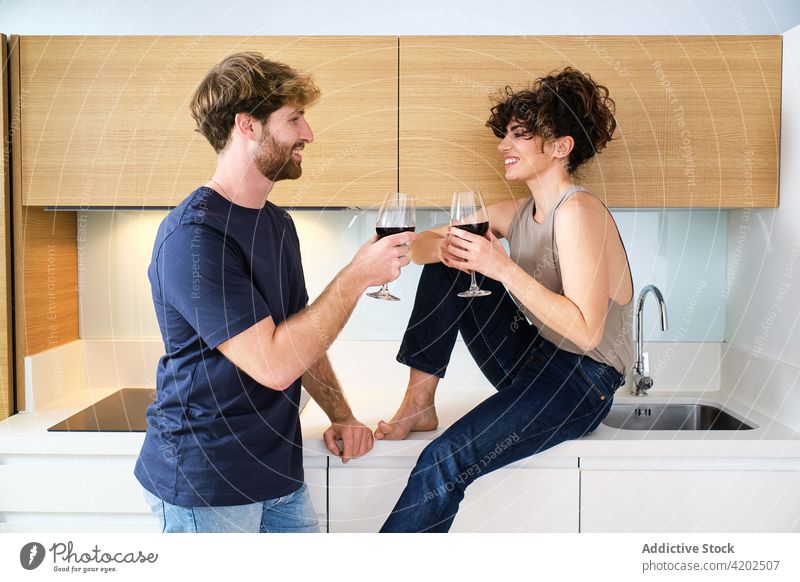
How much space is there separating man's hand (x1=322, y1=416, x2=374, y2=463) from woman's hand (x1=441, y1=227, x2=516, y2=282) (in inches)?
14.7

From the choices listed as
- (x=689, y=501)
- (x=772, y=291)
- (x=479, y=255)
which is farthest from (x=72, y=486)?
(x=772, y=291)

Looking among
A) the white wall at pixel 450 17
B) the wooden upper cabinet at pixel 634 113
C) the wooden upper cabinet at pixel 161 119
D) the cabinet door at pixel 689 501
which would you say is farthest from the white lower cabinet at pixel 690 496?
the white wall at pixel 450 17

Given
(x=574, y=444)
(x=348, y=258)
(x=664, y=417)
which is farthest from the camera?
(x=348, y=258)

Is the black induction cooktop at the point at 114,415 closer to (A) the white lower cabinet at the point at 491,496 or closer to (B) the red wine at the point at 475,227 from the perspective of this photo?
(A) the white lower cabinet at the point at 491,496

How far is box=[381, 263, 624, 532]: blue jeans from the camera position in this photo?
1.44 meters

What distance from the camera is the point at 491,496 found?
1.58 m

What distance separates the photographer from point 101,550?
4.19 feet

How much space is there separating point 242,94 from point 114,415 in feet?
2.63

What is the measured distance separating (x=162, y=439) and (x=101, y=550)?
207 mm

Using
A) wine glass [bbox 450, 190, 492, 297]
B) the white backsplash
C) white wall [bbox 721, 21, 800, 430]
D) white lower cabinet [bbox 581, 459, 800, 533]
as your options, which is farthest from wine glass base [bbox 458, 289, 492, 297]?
white wall [bbox 721, 21, 800, 430]

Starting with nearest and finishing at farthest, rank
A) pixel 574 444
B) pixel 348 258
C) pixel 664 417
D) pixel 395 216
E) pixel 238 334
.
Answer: pixel 238 334 → pixel 395 216 → pixel 574 444 → pixel 664 417 → pixel 348 258

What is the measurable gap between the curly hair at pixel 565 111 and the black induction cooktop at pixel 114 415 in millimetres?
1004

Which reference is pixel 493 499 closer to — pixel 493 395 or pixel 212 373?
pixel 493 395

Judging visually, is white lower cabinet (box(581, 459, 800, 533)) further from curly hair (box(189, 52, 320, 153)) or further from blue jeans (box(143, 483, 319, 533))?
curly hair (box(189, 52, 320, 153))
